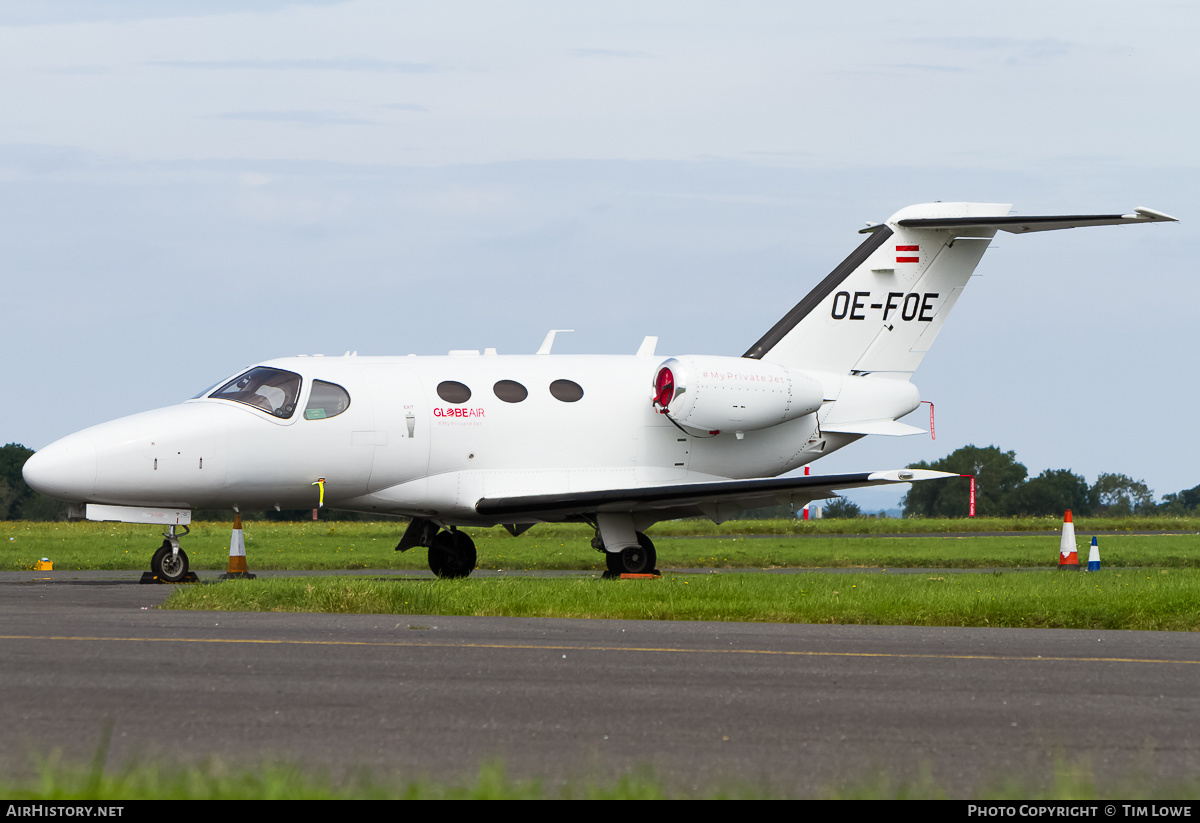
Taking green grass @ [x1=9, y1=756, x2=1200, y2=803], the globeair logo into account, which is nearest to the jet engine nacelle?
the globeair logo

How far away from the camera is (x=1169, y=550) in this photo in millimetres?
27969

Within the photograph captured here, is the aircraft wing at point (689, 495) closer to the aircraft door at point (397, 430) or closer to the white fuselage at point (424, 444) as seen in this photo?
the white fuselage at point (424, 444)

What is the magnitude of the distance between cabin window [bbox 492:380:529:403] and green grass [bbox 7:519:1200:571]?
4530 mm

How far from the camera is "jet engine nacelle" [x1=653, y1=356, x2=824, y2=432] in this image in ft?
62.1

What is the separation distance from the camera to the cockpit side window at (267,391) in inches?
687

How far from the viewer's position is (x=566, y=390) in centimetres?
1906

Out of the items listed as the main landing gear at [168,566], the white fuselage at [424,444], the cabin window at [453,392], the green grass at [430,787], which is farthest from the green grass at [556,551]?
the green grass at [430,787]

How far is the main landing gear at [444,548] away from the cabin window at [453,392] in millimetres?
2168

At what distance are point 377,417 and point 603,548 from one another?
3.63 meters

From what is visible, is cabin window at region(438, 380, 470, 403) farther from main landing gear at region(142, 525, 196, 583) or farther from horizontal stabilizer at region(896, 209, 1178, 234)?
horizontal stabilizer at region(896, 209, 1178, 234)

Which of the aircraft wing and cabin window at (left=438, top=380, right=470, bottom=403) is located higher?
cabin window at (left=438, top=380, right=470, bottom=403)
